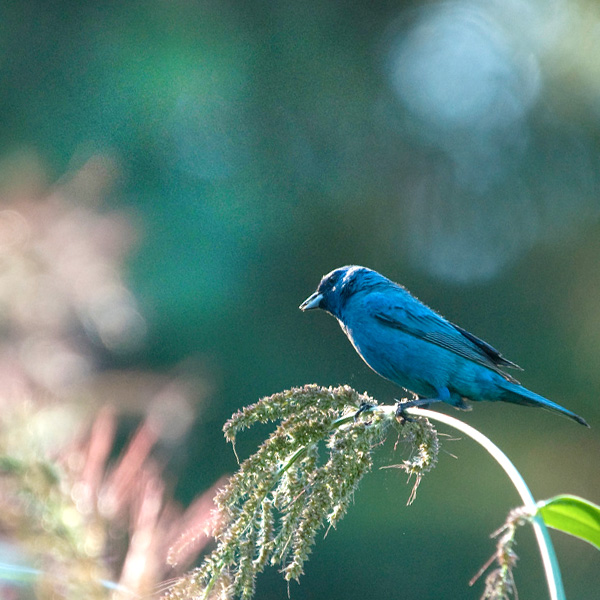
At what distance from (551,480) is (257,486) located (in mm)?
7542

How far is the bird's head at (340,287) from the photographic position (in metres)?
3.72

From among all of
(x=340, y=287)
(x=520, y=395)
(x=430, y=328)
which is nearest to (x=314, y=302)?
(x=340, y=287)

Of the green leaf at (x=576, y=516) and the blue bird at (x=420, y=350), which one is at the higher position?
the blue bird at (x=420, y=350)

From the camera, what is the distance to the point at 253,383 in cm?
900

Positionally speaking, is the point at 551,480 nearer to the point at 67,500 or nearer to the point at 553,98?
the point at 553,98

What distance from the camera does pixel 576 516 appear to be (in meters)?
1.37

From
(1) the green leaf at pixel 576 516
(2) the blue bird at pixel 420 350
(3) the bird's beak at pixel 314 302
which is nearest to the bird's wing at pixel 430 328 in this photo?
(2) the blue bird at pixel 420 350

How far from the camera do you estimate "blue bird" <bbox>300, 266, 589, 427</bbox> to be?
126 inches

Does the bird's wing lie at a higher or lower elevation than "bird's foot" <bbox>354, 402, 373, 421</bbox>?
higher

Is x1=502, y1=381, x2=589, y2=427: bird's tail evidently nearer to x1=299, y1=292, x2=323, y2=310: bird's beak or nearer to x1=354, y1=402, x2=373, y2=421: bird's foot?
x1=299, y1=292, x2=323, y2=310: bird's beak

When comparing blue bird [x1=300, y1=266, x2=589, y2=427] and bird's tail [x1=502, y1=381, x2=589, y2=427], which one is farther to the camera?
blue bird [x1=300, y1=266, x2=589, y2=427]

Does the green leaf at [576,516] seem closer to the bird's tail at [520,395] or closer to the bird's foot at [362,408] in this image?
the bird's foot at [362,408]

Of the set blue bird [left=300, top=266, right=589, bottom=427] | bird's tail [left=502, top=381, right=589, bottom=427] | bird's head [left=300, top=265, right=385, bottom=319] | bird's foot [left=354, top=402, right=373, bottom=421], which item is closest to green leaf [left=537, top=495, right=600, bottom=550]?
bird's foot [left=354, top=402, right=373, bottom=421]

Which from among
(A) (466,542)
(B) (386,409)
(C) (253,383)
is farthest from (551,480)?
(B) (386,409)
